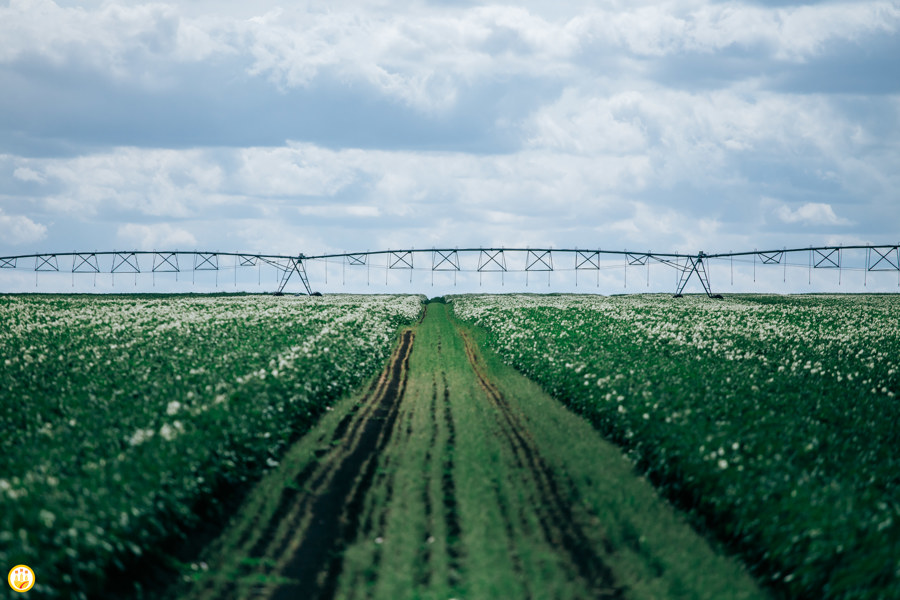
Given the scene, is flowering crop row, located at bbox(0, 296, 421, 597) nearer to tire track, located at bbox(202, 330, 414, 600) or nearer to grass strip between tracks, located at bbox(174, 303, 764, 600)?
grass strip between tracks, located at bbox(174, 303, 764, 600)

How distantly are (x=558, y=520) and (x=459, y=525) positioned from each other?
172cm

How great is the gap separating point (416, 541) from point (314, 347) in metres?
16.6

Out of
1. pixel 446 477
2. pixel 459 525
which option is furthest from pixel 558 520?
pixel 446 477

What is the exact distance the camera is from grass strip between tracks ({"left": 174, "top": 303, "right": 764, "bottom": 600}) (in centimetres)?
933

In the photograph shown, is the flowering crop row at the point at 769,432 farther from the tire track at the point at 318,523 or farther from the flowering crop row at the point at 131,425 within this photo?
the flowering crop row at the point at 131,425

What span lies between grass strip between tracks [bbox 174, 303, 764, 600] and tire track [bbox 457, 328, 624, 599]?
26mm

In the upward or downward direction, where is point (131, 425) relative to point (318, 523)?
upward

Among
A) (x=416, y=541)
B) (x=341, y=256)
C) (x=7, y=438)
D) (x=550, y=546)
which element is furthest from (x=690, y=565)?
→ (x=341, y=256)

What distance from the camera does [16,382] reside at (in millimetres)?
18859

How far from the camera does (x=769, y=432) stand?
14172mm
